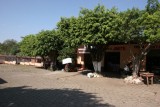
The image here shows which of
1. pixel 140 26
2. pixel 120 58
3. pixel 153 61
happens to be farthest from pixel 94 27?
pixel 120 58

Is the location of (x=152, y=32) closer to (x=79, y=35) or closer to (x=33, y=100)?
(x=79, y=35)

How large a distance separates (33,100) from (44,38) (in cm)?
1750

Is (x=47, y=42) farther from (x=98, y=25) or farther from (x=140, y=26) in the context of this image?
(x=140, y=26)

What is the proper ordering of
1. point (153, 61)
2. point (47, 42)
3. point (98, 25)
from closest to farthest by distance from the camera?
point (98, 25), point (153, 61), point (47, 42)

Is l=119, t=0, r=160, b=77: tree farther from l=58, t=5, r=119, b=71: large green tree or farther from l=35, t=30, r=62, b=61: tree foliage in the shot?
l=35, t=30, r=62, b=61: tree foliage

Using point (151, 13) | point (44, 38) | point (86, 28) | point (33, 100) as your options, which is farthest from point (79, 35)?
point (33, 100)

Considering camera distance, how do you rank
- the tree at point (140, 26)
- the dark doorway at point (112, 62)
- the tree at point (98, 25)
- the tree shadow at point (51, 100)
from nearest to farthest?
the tree shadow at point (51, 100), the tree at point (140, 26), the tree at point (98, 25), the dark doorway at point (112, 62)

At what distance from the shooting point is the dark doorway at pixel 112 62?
26.6 metres

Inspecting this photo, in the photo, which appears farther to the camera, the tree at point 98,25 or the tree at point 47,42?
the tree at point 47,42

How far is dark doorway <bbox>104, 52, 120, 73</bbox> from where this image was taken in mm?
26627

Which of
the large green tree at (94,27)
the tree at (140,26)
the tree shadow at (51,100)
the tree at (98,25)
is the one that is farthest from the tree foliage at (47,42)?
the tree shadow at (51,100)

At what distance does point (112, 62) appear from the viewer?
2748 centimetres

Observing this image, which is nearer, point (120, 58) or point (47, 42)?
point (120, 58)

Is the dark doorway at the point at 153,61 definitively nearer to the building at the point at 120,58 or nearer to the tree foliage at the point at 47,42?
the building at the point at 120,58
